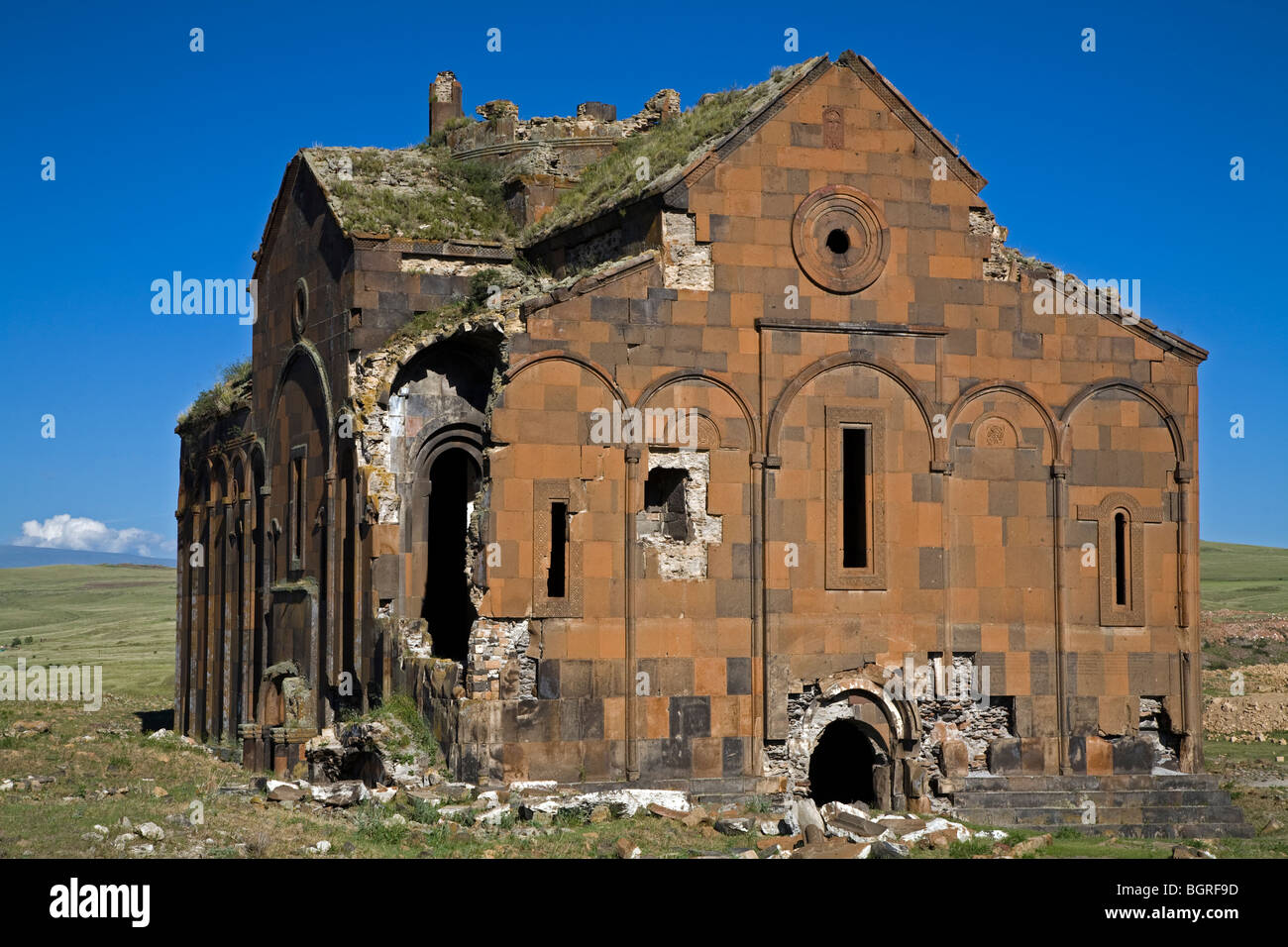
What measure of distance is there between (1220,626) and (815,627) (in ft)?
94.0

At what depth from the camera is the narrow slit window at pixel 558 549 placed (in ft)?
59.7

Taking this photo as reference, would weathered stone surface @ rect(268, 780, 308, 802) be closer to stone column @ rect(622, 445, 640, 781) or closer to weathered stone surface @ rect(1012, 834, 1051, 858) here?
stone column @ rect(622, 445, 640, 781)

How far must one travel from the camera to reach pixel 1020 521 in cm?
1977

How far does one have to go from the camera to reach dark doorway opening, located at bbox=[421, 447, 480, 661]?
22219mm

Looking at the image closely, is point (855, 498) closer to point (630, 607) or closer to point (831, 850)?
point (630, 607)

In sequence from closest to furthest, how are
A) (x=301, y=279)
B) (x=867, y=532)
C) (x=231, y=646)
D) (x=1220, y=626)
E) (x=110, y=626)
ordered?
(x=867, y=532)
(x=301, y=279)
(x=231, y=646)
(x=1220, y=626)
(x=110, y=626)

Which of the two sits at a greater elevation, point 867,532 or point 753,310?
point 753,310

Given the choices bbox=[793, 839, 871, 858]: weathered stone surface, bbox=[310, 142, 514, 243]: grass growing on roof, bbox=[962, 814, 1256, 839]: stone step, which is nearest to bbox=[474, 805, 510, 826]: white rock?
bbox=[793, 839, 871, 858]: weathered stone surface

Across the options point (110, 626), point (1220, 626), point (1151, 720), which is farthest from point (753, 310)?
point (110, 626)

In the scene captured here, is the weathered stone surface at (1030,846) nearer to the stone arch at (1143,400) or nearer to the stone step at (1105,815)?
the stone step at (1105,815)

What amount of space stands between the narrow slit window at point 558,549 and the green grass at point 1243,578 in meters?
39.1

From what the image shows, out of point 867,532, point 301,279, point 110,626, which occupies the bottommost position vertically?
point 110,626

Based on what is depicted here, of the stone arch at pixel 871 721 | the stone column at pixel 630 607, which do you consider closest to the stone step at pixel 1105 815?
the stone arch at pixel 871 721

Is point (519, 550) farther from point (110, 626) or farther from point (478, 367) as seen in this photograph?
point (110, 626)
